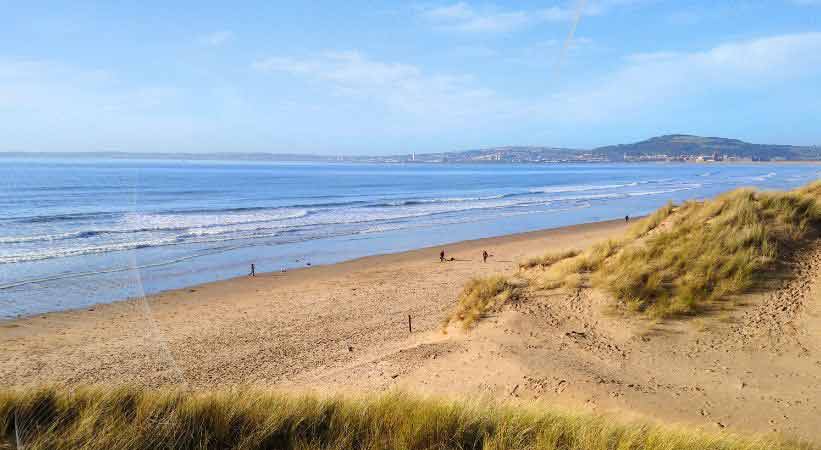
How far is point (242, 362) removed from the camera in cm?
1021

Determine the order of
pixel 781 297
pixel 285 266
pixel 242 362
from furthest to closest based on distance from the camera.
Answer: pixel 285 266 → pixel 242 362 → pixel 781 297

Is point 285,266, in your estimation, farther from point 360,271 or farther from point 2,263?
point 2,263

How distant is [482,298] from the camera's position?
33.4 ft

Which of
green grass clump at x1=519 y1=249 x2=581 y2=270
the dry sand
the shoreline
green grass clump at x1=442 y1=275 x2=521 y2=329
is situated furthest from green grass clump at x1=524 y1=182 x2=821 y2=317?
the shoreline

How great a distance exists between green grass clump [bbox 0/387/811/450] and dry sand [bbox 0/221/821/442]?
45.6 inches

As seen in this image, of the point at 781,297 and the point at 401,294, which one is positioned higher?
the point at 781,297

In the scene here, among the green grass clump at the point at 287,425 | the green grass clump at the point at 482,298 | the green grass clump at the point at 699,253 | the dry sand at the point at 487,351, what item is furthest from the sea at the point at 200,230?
the green grass clump at the point at 699,253

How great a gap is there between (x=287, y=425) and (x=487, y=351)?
4.97 meters

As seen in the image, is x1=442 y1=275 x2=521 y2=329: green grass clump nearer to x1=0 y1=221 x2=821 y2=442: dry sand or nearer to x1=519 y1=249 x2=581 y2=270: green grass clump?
x1=0 y1=221 x2=821 y2=442: dry sand

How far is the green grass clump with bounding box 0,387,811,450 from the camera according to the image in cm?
381

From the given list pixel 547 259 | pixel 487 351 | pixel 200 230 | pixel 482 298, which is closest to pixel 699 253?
pixel 547 259

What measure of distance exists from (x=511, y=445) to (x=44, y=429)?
3470 millimetres

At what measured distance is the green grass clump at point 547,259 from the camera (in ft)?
39.0

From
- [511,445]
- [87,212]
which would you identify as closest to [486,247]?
[511,445]
